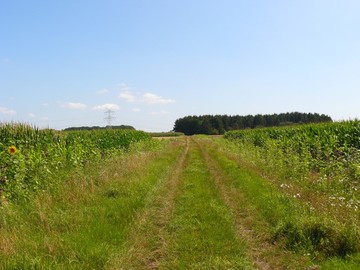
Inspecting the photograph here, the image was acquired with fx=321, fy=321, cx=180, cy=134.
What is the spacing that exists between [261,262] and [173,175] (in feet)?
30.3

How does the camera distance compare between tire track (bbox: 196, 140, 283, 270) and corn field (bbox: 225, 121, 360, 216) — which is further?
corn field (bbox: 225, 121, 360, 216)

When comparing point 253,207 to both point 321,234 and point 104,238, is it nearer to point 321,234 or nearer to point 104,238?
point 321,234

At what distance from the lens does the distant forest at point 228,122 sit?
451 ft

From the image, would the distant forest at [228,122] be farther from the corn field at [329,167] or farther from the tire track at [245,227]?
the tire track at [245,227]

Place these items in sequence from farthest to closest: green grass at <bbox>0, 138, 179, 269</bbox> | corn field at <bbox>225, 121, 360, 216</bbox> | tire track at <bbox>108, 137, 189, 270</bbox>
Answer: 1. corn field at <bbox>225, 121, 360, 216</bbox>
2. tire track at <bbox>108, 137, 189, 270</bbox>
3. green grass at <bbox>0, 138, 179, 269</bbox>

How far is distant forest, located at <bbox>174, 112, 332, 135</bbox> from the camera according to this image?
137350 mm

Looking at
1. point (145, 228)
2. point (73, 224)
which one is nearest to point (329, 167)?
point (145, 228)

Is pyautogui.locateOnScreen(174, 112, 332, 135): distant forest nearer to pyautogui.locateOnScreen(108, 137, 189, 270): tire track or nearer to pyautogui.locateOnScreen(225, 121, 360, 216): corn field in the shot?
pyautogui.locateOnScreen(225, 121, 360, 216): corn field

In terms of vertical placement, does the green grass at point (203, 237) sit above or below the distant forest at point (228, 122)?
below

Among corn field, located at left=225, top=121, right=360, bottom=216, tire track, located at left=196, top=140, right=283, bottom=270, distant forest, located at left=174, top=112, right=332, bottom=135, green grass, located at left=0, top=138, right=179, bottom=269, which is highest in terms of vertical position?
distant forest, located at left=174, top=112, right=332, bottom=135

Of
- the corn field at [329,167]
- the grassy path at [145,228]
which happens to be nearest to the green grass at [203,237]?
the grassy path at [145,228]

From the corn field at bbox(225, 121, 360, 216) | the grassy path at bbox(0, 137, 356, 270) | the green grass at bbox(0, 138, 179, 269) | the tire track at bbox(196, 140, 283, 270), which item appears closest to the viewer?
the green grass at bbox(0, 138, 179, 269)

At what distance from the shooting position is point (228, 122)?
473 feet

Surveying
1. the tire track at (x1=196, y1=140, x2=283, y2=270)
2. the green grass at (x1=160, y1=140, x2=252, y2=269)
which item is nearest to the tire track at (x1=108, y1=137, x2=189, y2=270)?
the green grass at (x1=160, y1=140, x2=252, y2=269)
